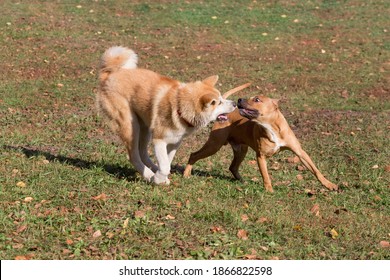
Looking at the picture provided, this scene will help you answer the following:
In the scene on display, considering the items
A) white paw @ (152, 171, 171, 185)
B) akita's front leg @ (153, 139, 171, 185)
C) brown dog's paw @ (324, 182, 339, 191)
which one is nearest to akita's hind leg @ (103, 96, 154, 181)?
white paw @ (152, 171, 171, 185)

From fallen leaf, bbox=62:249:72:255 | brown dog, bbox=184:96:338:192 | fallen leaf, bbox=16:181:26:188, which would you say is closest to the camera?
fallen leaf, bbox=62:249:72:255

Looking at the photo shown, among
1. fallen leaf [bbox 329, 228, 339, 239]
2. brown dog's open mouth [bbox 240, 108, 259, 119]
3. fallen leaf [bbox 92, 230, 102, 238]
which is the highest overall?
brown dog's open mouth [bbox 240, 108, 259, 119]

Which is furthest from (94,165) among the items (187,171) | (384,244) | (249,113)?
(384,244)

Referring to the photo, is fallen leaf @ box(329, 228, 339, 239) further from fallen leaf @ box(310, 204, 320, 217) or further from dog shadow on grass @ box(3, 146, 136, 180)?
dog shadow on grass @ box(3, 146, 136, 180)

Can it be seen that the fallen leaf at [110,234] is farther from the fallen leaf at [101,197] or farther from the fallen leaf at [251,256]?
the fallen leaf at [251,256]

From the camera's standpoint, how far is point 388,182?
838 centimetres

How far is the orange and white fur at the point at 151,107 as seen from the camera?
7184 mm

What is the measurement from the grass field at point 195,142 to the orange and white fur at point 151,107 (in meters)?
0.40

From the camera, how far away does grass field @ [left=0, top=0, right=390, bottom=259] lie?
6039 millimetres

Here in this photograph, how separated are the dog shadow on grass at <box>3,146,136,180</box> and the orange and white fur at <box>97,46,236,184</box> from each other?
28 cm

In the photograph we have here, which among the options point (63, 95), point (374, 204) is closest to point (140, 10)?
point (63, 95)

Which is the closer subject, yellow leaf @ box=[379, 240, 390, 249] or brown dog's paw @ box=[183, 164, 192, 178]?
yellow leaf @ box=[379, 240, 390, 249]

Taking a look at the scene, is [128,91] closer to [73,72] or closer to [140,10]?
[73,72]

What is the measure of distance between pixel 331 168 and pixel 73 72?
7.97 metres
